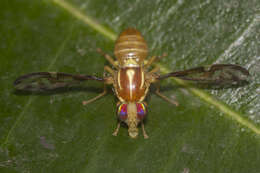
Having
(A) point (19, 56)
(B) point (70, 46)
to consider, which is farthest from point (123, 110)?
(A) point (19, 56)

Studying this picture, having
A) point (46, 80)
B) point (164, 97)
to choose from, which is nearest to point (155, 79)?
point (164, 97)

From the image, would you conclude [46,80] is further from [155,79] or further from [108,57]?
[155,79]

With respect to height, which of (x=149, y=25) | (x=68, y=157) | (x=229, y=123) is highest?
(x=149, y=25)

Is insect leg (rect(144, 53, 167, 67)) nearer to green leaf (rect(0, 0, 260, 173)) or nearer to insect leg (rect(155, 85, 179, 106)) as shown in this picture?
green leaf (rect(0, 0, 260, 173))

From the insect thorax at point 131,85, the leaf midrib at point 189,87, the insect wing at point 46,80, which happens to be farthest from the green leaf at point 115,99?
the insect thorax at point 131,85

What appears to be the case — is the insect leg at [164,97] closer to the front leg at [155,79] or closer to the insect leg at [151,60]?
the front leg at [155,79]

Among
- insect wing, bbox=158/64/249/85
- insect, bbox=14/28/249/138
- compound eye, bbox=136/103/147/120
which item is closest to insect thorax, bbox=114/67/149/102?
insect, bbox=14/28/249/138

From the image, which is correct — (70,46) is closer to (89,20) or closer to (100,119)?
(89,20)
